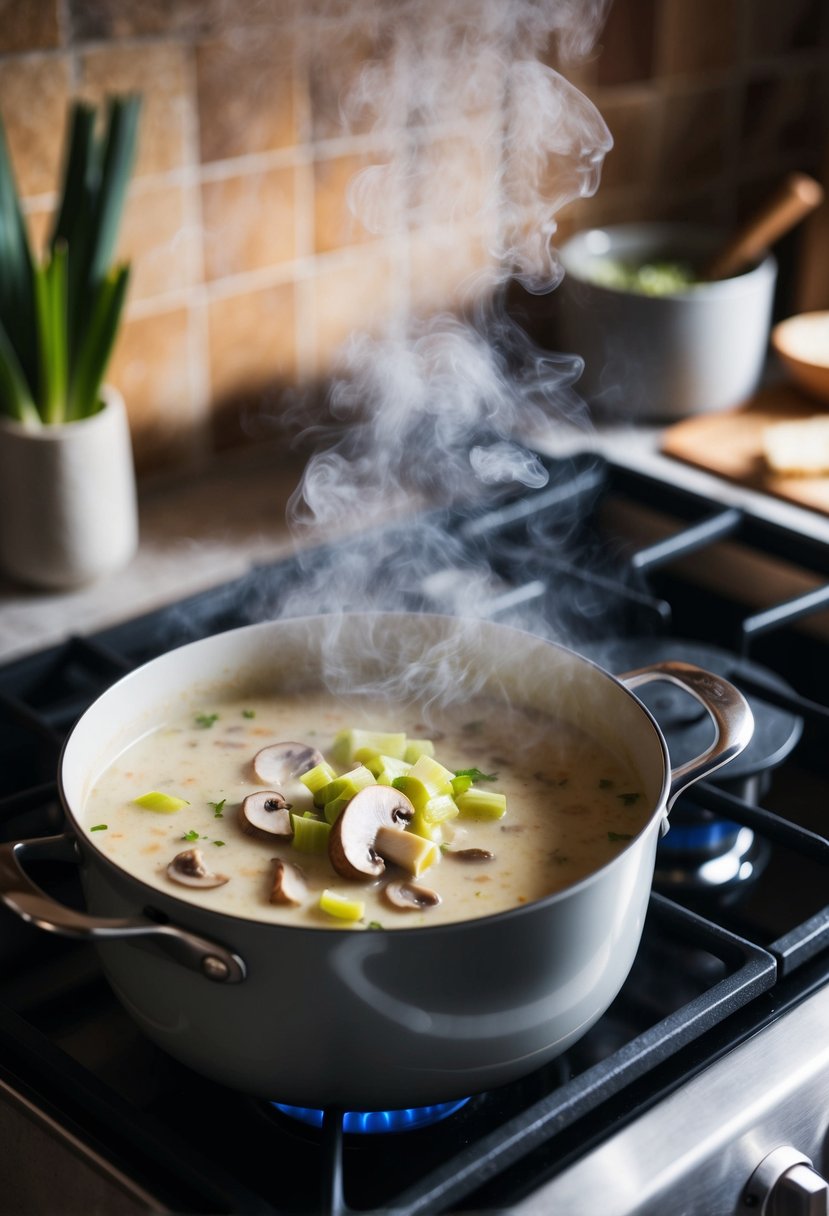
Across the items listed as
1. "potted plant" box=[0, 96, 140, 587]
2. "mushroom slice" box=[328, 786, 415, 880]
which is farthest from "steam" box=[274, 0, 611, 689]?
"mushroom slice" box=[328, 786, 415, 880]

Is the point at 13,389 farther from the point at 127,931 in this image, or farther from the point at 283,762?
the point at 127,931

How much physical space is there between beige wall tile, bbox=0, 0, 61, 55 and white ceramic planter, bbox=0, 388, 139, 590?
12.1 inches

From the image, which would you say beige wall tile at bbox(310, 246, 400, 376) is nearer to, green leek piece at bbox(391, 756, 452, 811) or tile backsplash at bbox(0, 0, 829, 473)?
tile backsplash at bbox(0, 0, 829, 473)

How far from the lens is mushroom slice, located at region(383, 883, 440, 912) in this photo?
80 cm

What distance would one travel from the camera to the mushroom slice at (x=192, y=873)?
2.68 ft

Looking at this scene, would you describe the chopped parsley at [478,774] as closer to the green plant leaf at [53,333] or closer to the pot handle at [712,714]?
the pot handle at [712,714]

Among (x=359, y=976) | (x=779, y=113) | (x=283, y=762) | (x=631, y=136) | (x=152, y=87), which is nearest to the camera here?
(x=359, y=976)

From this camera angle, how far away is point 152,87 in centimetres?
138

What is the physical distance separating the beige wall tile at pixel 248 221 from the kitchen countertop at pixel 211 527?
22 centimetres

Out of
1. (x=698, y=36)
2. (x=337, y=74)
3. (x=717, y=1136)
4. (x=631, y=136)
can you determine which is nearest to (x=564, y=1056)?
(x=717, y=1136)

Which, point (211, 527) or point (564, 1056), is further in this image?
point (211, 527)

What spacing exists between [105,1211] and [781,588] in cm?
89

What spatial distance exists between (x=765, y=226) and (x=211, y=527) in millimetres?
716

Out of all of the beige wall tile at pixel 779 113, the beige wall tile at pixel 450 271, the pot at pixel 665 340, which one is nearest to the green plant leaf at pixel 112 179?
the beige wall tile at pixel 450 271
